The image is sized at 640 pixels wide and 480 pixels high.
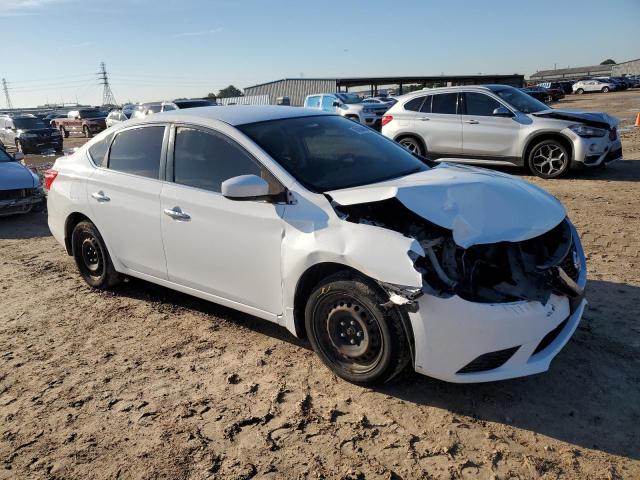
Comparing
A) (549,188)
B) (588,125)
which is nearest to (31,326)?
(549,188)

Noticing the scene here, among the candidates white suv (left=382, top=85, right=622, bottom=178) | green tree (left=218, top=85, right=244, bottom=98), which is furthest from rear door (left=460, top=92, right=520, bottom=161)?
green tree (left=218, top=85, right=244, bottom=98)

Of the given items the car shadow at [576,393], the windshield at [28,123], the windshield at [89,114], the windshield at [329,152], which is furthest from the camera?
the windshield at [89,114]

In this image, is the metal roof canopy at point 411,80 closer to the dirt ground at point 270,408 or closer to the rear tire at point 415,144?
the rear tire at point 415,144

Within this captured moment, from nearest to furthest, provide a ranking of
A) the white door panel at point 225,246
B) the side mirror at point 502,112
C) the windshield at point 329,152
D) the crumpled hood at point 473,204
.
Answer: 1. the crumpled hood at point 473,204
2. the white door panel at point 225,246
3. the windshield at point 329,152
4. the side mirror at point 502,112

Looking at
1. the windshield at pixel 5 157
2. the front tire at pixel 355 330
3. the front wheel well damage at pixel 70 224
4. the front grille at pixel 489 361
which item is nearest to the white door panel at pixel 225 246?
the front tire at pixel 355 330

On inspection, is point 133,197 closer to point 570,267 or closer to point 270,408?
point 270,408

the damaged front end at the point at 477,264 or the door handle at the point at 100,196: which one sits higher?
the door handle at the point at 100,196

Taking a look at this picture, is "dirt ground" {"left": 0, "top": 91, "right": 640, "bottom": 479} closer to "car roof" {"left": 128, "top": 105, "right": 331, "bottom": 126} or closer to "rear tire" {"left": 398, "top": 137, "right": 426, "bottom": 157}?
"car roof" {"left": 128, "top": 105, "right": 331, "bottom": 126}

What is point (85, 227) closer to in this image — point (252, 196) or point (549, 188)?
point (252, 196)

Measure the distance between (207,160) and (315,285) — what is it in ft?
4.41

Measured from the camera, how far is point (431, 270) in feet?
9.30

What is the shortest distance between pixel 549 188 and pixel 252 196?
22.8ft

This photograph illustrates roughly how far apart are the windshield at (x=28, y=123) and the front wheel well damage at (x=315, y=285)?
22503 millimetres

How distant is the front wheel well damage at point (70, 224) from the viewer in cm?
508
